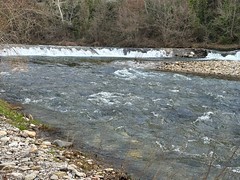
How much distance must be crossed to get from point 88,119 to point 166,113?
263 centimetres

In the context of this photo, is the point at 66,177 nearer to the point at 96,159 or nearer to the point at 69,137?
the point at 96,159

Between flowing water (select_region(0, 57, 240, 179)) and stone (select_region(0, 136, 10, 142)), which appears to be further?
flowing water (select_region(0, 57, 240, 179))

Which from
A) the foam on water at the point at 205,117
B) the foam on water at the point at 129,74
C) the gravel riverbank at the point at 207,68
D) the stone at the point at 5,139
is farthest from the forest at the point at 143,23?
the stone at the point at 5,139

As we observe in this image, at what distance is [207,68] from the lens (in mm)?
23422

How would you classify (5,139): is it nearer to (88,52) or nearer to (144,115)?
(144,115)

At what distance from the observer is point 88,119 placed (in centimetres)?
1030

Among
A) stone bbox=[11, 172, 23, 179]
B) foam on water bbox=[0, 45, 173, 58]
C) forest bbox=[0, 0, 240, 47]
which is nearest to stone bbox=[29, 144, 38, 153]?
stone bbox=[11, 172, 23, 179]

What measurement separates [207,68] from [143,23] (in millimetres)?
15492

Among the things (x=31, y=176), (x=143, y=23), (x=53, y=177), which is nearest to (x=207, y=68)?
(x=143, y=23)

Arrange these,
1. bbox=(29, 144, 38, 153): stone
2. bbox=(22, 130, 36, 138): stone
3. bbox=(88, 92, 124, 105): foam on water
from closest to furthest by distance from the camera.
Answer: bbox=(29, 144, 38, 153): stone, bbox=(22, 130, 36, 138): stone, bbox=(88, 92, 124, 105): foam on water

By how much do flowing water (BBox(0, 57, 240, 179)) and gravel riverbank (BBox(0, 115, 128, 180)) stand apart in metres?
0.73

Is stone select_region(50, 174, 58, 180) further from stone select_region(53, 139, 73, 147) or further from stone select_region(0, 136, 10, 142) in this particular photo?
stone select_region(53, 139, 73, 147)

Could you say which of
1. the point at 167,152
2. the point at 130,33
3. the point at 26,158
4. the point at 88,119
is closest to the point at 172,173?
the point at 167,152

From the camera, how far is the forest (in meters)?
35.8
